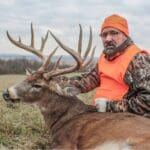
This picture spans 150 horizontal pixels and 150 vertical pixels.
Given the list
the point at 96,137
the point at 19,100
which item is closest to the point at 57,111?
the point at 19,100

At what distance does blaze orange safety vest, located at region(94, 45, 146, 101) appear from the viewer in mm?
7809

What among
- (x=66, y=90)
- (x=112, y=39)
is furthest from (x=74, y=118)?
(x=112, y=39)

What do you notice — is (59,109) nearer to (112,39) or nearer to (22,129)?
(22,129)

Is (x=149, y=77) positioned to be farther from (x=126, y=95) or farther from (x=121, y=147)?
(x=121, y=147)

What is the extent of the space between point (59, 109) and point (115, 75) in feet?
3.31

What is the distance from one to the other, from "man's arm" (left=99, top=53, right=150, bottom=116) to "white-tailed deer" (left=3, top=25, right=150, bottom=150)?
1.05 ft

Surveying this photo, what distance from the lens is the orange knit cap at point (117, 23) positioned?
8.10 meters

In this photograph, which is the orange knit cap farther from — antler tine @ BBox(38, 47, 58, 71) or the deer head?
antler tine @ BBox(38, 47, 58, 71)

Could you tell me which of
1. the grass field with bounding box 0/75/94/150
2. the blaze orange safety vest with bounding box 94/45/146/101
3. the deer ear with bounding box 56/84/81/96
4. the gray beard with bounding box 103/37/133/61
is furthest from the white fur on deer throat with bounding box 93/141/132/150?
the gray beard with bounding box 103/37/133/61

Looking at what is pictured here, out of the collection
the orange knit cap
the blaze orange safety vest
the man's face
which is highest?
the orange knit cap

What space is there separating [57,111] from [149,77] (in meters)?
1.56

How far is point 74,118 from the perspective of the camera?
7820 mm

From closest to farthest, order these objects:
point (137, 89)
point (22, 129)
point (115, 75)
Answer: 1. point (137, 89)
2. point (115, 75)
3. point (22, 129)

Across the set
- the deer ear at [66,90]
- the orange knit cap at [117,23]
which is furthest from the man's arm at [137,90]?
the deer ear at [66,90]
